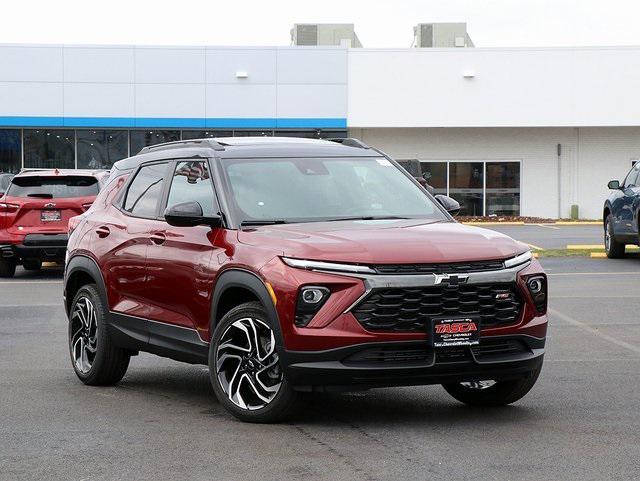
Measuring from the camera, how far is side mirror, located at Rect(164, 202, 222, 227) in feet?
27.1

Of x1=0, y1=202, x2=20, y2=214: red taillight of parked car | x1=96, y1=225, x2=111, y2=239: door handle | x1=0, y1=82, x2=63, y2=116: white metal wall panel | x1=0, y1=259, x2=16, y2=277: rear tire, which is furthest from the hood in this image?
x1=0, y1=82, x2=63, y2=116: white metal wall panel

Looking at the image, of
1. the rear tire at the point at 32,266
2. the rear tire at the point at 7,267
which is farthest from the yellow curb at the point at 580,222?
the rear tire at the point at 7,267

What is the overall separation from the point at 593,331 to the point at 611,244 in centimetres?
1087

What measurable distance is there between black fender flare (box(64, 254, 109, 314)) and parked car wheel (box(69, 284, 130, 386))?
7cm

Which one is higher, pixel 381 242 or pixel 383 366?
pixel 381 242

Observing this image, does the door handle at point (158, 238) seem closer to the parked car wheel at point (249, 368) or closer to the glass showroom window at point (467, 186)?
the parked car wheel at point (249, 368)

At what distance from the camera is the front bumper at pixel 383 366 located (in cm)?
734

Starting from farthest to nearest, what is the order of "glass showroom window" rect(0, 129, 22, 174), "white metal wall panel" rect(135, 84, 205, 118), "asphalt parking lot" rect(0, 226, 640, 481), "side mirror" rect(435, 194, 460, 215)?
1. "glass showroom window" rect(0, 129, 22, 174)
2. "white metal wall panel" rect(135, 84, 205, 118)
3. "side mirror" rect(435, 194, 460, 215)
4. "asphalt parking lot" rect(0, 226, 640, 481)

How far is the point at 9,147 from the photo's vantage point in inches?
1715

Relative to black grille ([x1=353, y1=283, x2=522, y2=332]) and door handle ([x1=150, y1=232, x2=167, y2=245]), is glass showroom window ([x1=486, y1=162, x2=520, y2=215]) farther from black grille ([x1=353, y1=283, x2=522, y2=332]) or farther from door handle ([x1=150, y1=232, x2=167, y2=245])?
black grille ([x1=353, y1=283, x2=522, y2=332])

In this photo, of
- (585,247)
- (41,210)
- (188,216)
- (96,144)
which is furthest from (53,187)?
(96,144)

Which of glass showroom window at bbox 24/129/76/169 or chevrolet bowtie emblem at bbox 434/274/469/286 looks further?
glass showroom window at bbox 24/129/76/169

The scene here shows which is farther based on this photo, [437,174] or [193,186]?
[437,174]

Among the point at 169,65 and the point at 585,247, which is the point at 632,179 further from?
the point at 169,65
